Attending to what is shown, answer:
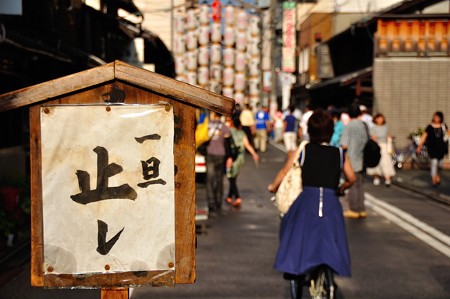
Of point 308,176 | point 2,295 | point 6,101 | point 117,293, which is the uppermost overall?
point 6,101

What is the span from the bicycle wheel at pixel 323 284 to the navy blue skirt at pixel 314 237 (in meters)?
0.14

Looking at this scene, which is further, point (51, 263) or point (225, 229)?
point (225, 229)

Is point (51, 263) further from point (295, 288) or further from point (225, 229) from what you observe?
point (225, 229)

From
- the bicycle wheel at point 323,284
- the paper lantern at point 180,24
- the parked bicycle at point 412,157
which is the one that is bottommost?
the bicycle wheel at point 323,284

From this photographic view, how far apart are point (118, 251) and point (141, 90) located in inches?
33.7

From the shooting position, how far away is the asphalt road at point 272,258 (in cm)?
753

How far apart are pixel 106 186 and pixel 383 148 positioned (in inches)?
564

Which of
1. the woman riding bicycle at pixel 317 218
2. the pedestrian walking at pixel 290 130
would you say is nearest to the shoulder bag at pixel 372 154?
the woman riding bicycle at pixel 317 218

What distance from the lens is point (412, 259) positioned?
30.2 feet

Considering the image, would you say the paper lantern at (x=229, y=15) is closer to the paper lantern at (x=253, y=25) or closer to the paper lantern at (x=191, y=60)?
the paper lantern at (x=253, y=25)

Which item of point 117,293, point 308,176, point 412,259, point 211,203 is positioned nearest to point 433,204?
point 211,203

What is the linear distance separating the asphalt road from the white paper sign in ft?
11.2

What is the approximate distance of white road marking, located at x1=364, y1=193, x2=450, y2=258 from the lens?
10.2 metres

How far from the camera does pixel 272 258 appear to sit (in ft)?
30.3
